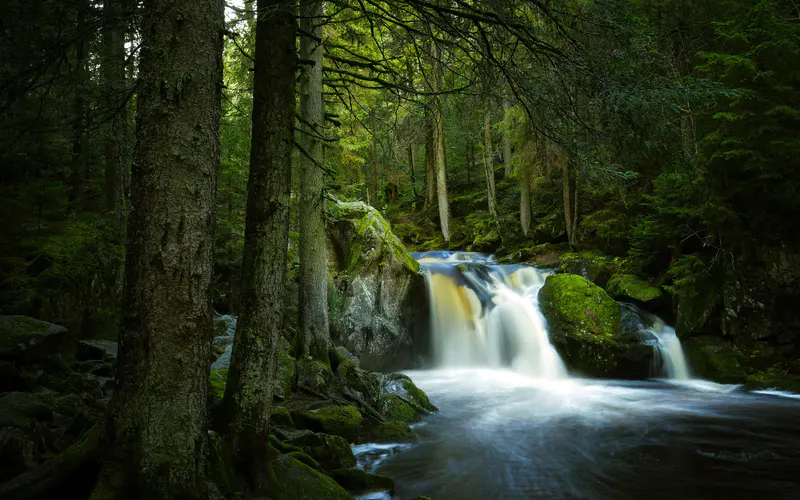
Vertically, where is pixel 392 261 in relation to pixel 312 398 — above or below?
above

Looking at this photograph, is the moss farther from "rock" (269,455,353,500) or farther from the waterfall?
the waterfall

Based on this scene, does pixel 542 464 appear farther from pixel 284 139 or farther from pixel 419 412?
pixel 284 139

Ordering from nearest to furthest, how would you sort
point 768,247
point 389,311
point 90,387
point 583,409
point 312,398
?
point 90,387, point 312,398, point 583,409, point 768,247, point 389,311

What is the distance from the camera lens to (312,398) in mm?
7441

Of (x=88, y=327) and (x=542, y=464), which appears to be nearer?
(x=542, y=464)

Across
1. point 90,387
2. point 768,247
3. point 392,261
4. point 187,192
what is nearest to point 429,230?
point 392,261

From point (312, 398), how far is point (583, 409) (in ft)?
18.5

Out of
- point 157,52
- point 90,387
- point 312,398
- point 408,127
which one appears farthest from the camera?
point 408,127

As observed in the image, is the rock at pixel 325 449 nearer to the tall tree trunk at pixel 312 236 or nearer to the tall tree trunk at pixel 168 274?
the tall tree trunk at pixel 168 274

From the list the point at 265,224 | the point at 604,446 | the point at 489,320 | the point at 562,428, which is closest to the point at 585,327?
the point at 489,320

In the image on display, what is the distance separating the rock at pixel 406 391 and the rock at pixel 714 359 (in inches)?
260

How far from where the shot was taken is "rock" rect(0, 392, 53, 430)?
3.73 metres

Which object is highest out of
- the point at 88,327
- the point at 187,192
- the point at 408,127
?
the point at 408,127

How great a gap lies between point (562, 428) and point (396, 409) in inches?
119
